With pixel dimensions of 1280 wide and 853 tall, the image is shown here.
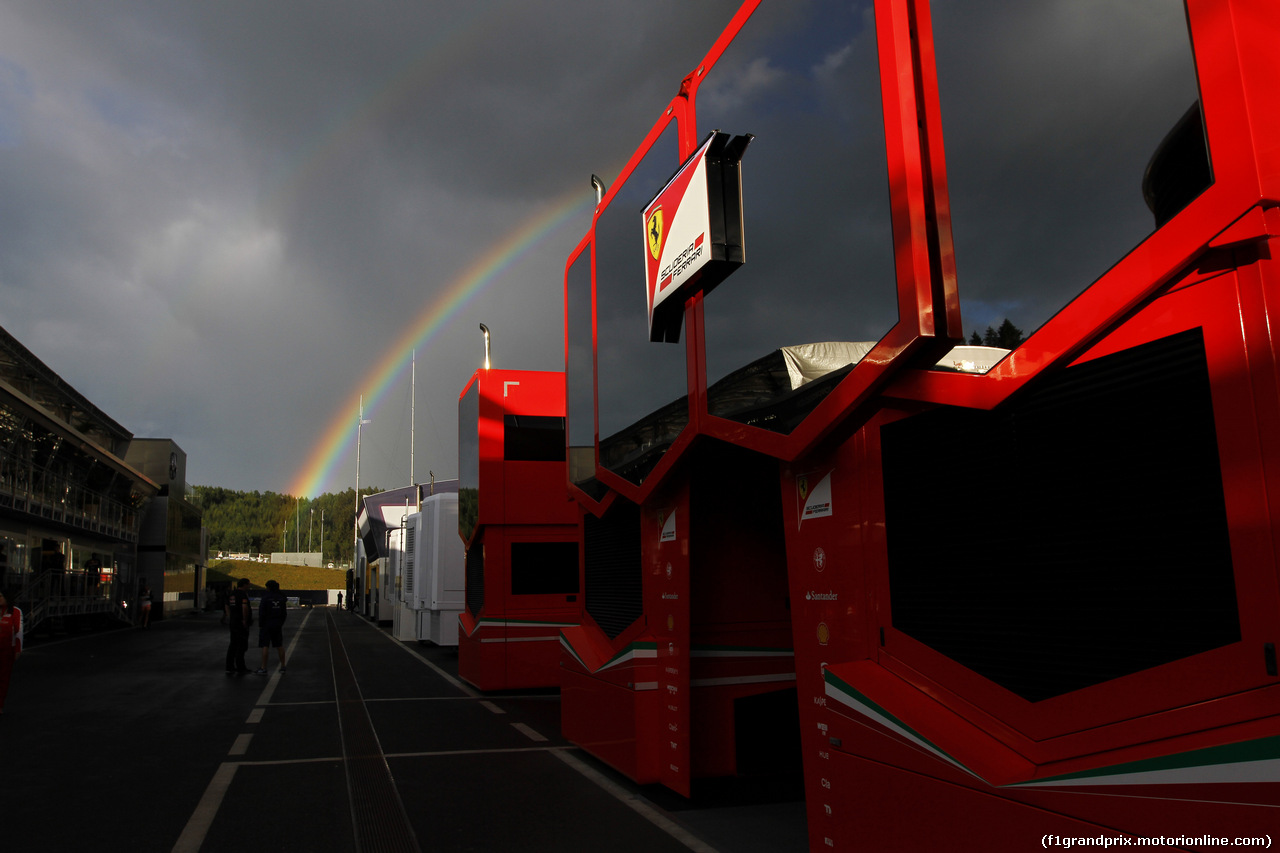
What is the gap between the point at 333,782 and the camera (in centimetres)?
683

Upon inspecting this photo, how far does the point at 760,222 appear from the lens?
460 cm

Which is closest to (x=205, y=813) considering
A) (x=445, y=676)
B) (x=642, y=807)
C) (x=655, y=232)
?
(x=642, y=807)

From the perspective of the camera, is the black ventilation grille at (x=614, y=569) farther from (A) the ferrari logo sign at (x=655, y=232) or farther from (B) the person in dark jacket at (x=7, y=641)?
(B) the person in dark jacket at (x=7, y=641)

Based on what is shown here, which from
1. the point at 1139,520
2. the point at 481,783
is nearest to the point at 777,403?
the point at 1139,520

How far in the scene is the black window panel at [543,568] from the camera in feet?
41.3

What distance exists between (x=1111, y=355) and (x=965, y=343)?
2.21ft

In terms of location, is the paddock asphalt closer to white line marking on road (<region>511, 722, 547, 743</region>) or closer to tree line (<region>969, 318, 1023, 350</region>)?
white line marking on road (<region>511, 722, 547, 743</region>)

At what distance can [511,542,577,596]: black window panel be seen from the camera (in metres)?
12.6

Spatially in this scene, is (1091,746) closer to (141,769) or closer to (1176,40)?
(1176,40)

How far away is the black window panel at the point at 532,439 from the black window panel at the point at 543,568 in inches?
52.1

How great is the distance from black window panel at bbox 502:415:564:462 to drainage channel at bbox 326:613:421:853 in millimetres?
4157

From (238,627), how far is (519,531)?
20.4 ft

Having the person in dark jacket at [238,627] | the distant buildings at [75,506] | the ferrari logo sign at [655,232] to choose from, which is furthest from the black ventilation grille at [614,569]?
the distant buildings at [75,506]

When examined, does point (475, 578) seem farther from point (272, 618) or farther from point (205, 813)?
point (205, 813)
